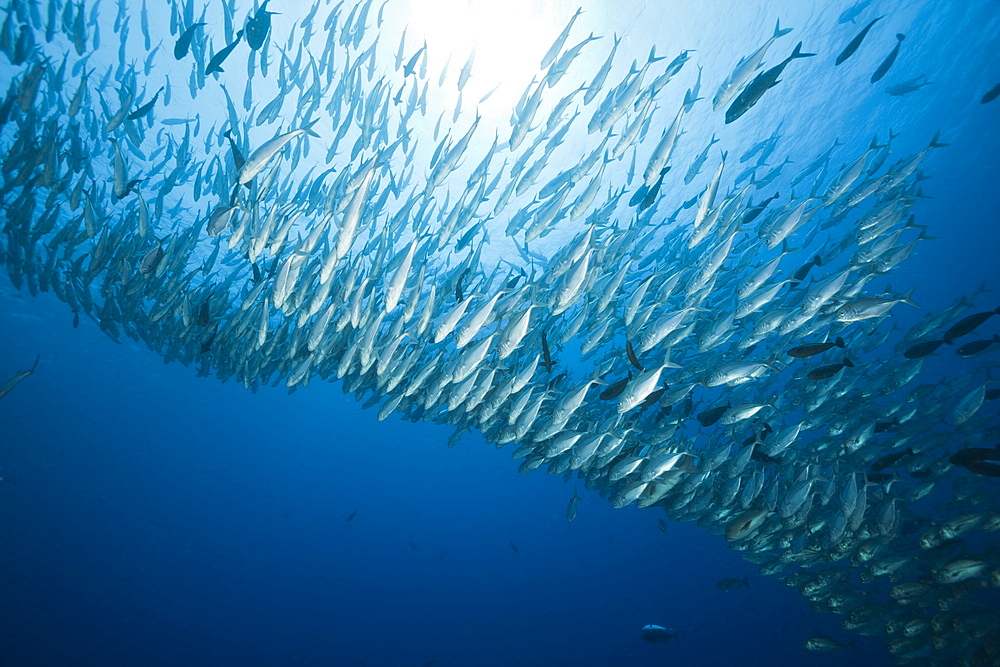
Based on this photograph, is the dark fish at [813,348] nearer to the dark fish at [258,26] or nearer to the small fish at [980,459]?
the small fish at [980,459]

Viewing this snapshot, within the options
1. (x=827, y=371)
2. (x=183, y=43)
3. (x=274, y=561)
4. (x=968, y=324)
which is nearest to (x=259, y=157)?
(x=183, y=43)

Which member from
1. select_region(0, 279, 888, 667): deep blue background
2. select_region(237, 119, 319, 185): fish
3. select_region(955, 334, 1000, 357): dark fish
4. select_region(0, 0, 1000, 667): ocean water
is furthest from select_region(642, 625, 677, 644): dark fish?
select_region(0, 279, 888, 667): deep blue background

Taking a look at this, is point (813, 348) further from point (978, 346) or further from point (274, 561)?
point (274, 561)

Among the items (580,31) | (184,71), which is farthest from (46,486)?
(580,31)

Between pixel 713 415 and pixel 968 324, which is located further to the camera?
pixel 713 415

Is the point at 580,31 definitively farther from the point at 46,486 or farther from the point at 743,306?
the point at 46,486

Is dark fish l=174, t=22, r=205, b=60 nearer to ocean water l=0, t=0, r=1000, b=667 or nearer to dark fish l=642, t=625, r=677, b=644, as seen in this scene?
Answer: ocean water l=0, t=0, r=1000, b=667

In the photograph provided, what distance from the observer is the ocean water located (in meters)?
7.71

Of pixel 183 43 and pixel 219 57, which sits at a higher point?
pixel 183 43

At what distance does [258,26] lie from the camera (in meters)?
4.66

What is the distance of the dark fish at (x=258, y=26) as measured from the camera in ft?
15.0

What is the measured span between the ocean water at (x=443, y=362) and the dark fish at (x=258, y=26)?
1674 millimetres

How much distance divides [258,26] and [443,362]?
5586mm

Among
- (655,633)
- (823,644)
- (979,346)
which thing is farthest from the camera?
(655,633)
